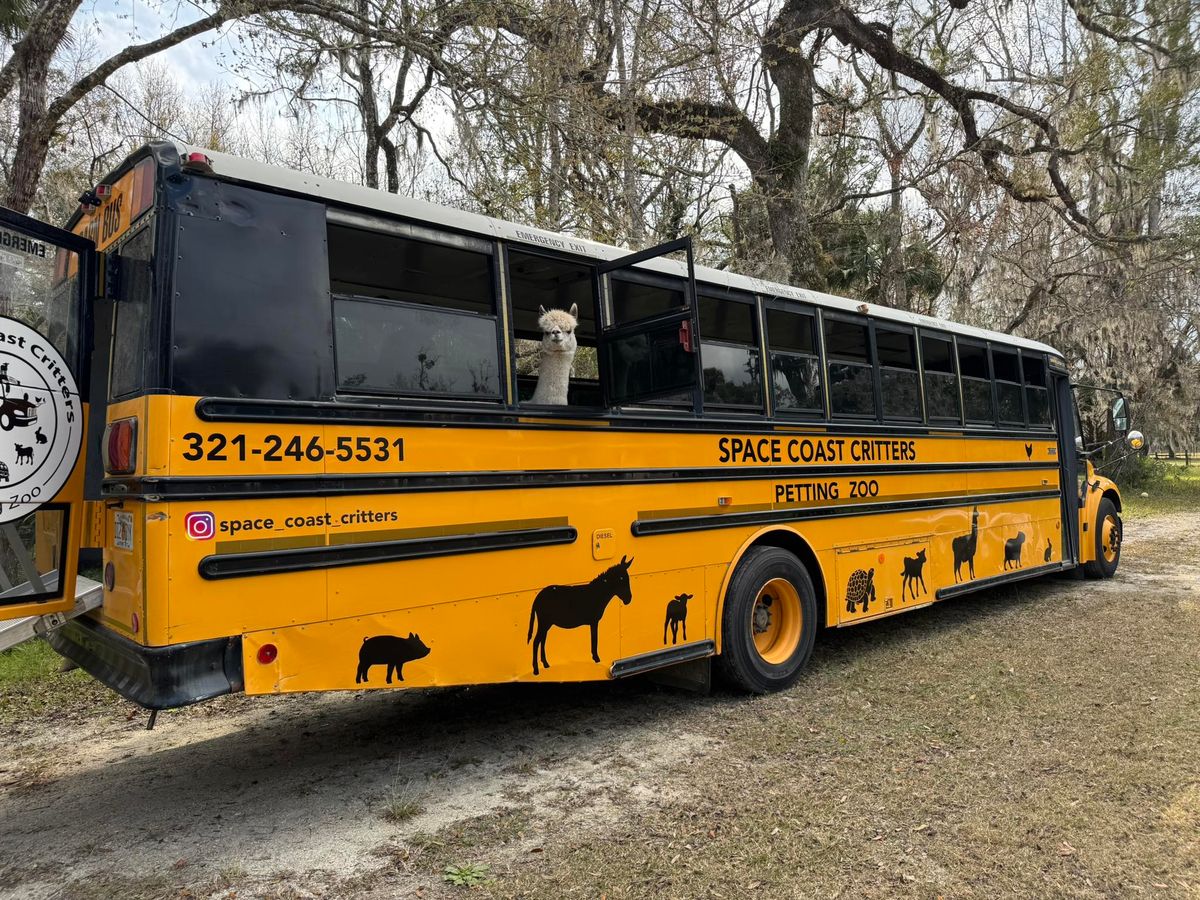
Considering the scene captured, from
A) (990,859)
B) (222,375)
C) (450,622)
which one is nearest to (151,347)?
(222,375)

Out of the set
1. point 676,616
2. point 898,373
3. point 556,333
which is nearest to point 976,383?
point 898,373

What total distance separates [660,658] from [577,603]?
0.74m

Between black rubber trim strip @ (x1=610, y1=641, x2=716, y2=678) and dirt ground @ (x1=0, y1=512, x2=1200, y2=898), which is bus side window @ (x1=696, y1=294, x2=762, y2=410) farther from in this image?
dirt ground @ (x1=0, y1=512, x2=1200, y2=898)

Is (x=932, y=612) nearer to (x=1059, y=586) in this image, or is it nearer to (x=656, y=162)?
(x=1059, y=586)

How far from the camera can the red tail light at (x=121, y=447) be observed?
10.2ft

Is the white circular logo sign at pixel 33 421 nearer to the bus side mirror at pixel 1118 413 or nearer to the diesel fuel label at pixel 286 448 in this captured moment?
the diesel fuel label at pixel 286 448

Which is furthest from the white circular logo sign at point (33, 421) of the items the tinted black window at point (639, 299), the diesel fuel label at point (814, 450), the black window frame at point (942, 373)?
the black window frame at point (942, 373)

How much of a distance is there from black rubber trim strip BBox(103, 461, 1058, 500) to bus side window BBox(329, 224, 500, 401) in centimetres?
42

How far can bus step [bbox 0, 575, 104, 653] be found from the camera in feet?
10.9

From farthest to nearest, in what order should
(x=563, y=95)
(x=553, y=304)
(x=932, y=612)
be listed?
(x=563, y=95), (x=932, y=612), (x=553, y=304)

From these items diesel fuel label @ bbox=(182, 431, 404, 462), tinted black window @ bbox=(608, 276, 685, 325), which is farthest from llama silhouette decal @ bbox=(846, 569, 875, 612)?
diesel fuel label @ bbox=(182, 431, 404, 462)

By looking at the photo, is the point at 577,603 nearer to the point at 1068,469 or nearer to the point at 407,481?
the point at 407,481

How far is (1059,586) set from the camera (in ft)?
29.7

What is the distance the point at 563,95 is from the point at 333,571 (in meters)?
6.79
